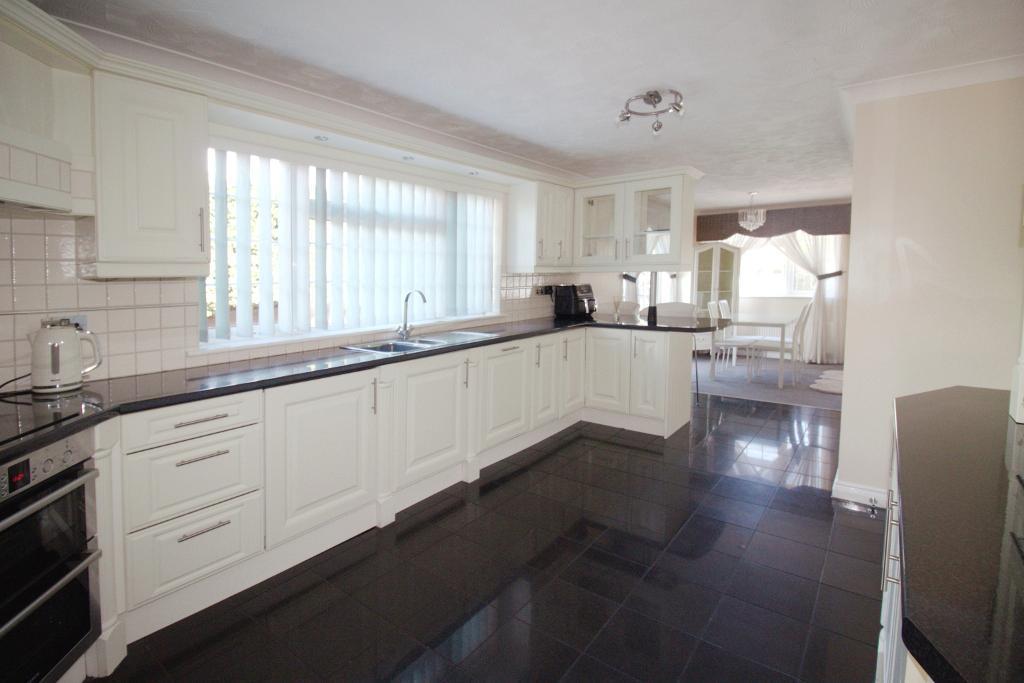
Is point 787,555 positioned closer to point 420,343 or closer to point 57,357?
point 420,343

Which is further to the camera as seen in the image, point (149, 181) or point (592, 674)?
point (149, 181)

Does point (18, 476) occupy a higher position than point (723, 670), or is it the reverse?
point (18, 476)

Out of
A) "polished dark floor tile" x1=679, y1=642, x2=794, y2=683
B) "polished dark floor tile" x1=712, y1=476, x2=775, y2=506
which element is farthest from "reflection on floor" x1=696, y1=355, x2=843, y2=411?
"polished dark floor tile" x1=679, y1=642, x2=794, y2=683

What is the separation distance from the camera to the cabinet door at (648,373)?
418 cm

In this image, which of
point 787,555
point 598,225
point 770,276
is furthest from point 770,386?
point 787,555

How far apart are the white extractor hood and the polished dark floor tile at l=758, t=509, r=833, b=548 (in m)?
3.33

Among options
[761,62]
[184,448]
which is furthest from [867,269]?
[184,448]

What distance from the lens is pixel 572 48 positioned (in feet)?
7.76

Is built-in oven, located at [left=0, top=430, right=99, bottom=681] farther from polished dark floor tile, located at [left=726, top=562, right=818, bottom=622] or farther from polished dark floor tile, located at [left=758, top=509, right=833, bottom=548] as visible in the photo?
polished dark floor tile, located at [left=758, top=509, right=833, bottom=548]

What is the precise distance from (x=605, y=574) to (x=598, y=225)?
11.0 feet

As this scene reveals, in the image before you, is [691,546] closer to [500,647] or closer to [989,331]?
[500,647]

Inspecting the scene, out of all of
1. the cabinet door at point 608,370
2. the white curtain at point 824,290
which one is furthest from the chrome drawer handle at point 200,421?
the white curtain at point 824,290

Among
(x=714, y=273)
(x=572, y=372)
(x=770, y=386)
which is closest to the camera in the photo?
(x=572, y=372)

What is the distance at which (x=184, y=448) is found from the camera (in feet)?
6.32
